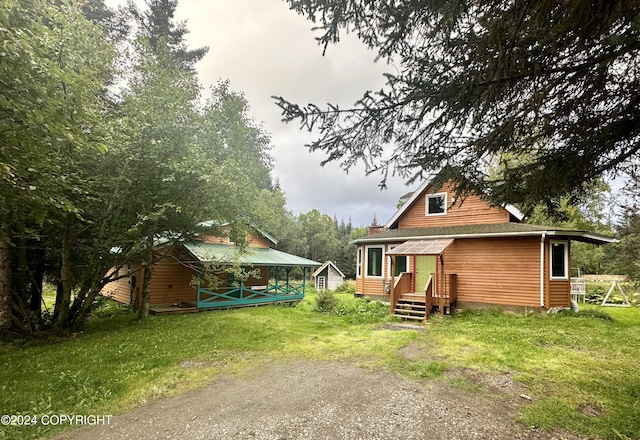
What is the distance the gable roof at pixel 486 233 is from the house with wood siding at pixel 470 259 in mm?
25

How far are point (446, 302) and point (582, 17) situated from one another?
401 inches

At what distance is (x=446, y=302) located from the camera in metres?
11.3

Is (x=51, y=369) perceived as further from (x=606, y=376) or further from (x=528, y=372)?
(x=606, y=376)

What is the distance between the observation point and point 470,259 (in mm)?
11945

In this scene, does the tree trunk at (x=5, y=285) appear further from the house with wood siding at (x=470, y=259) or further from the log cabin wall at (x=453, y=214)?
the log cabin wall at (x=453, y=214)

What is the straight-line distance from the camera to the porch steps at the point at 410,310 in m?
10.6

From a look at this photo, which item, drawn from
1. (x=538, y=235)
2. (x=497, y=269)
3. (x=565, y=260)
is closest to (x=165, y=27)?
(x=497, y=269)

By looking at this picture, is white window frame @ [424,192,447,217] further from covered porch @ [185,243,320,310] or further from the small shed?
the small shed

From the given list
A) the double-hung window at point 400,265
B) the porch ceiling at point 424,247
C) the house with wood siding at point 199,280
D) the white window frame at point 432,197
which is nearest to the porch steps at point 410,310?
the porch ceiling at point 424,247

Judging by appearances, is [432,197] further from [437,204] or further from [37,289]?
[37,289]

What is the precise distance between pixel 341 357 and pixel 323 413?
2.54 metres

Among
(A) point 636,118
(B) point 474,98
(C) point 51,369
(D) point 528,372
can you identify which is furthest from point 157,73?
(D) point 528,372

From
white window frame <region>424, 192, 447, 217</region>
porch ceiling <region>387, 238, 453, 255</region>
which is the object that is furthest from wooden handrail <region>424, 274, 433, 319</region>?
white window frame <region>424, 192, 447, 217</region>

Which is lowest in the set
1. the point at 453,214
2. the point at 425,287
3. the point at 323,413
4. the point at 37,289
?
the point at 323,413
